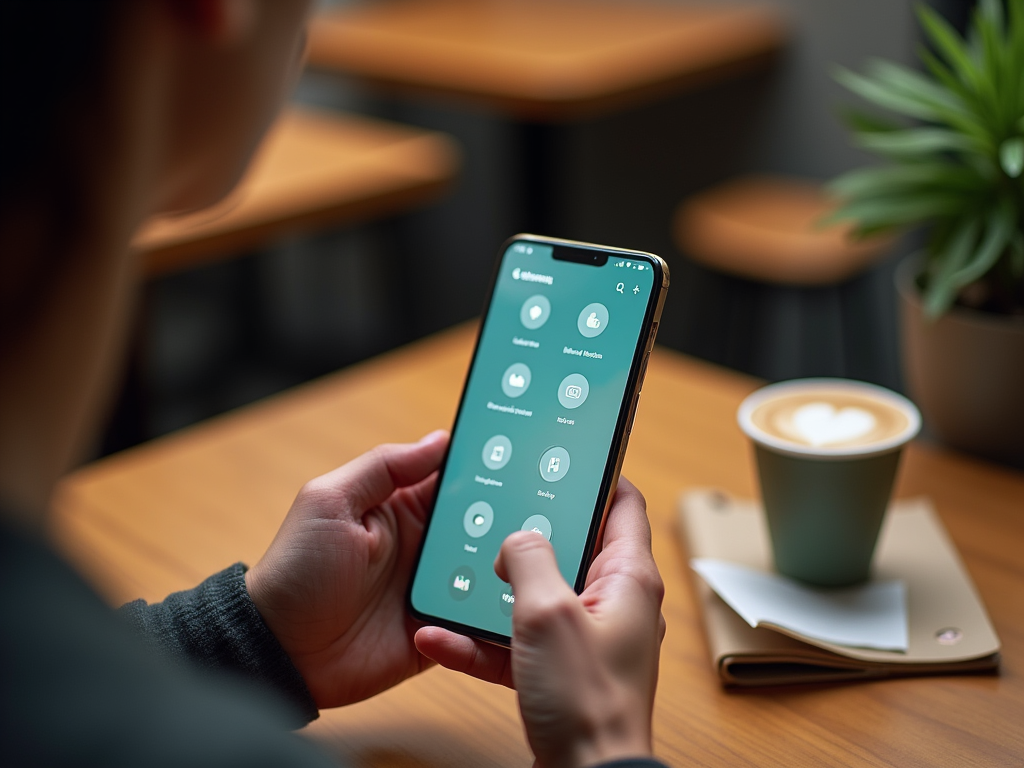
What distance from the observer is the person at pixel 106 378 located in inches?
12.3

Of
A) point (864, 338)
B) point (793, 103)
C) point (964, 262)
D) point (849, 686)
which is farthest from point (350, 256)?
point (849, 686)

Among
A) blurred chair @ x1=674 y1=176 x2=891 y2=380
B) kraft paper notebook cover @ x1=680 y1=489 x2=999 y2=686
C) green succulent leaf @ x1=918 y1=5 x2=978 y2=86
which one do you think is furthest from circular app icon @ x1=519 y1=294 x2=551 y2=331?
blurred chair @ x1=674 y1=176 x2=891 y2=380

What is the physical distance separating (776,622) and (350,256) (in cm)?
267

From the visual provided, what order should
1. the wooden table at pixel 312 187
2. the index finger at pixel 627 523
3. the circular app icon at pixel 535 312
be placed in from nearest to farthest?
the index finger at pixel 627 523 < the circular app icon at pixel 535 312 < the wooden table at pixel 312 187

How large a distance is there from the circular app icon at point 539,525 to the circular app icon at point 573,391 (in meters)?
0.07

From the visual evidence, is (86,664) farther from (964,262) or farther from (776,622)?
(964,262)

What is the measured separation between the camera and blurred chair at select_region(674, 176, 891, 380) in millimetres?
2115

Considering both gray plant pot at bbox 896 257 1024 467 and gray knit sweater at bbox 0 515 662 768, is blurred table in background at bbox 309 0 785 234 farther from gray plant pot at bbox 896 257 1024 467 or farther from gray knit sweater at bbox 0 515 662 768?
gray knit sweater at bbox 0 515 662 768

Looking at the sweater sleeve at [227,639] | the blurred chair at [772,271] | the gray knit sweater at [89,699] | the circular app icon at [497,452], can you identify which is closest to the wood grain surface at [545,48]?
the blurred chair at [772,271]

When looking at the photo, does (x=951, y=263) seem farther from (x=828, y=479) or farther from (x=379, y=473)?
(x=379, y=473)

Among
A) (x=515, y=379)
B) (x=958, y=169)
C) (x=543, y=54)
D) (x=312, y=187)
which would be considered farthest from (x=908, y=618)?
(x=543, y=54)

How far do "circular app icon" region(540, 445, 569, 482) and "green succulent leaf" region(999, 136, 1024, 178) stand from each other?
432 millimetres

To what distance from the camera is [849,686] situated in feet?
2.10

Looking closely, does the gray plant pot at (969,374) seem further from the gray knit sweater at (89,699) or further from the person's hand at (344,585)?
the gray knit sweater at (89,699)
